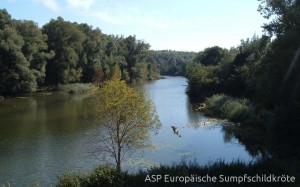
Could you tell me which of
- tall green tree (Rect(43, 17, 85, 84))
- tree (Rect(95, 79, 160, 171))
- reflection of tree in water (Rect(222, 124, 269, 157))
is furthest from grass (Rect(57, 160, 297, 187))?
tall green tree (Rect(43, 17, 85, 84))

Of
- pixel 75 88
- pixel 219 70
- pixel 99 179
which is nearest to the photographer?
pixel 99 179

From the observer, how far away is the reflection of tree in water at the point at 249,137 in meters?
29.7

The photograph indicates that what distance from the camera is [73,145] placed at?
29891 mm

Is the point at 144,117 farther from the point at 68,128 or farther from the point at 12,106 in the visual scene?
the point at 12,106

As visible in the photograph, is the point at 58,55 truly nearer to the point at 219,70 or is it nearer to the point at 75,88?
the point at 75,88

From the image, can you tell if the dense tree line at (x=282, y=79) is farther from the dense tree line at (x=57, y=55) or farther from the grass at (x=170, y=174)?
the dense tree line at (x=57, y=55)

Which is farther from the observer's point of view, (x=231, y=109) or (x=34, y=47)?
(x=34, y=47)

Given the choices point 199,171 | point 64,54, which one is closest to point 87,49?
point 64,54

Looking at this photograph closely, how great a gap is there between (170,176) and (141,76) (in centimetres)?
10170

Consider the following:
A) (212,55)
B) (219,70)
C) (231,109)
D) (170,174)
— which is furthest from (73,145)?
(212,55)

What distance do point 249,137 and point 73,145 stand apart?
1553 cm

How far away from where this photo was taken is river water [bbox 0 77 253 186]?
79.5 ft

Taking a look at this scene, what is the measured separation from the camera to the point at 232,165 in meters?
15.6

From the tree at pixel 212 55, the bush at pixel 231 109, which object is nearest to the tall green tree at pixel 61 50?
the tree at pixel 212 55
